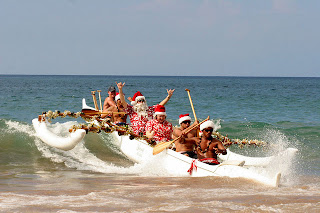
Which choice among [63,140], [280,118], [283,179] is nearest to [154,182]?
[283,179]

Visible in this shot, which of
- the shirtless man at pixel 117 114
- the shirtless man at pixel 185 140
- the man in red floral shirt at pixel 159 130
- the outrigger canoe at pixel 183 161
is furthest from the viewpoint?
the shirtless man at pixel 117 114

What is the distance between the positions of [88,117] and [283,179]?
5.42 m

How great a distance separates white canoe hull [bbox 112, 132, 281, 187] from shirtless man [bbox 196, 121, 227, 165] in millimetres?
185

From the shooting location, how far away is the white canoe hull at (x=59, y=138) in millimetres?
10516

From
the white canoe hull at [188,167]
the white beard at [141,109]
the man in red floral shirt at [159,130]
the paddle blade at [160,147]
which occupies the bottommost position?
the white canoe hull at [188,167]

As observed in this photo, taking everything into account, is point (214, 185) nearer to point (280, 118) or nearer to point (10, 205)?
point (10, 205)

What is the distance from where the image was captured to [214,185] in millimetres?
7680

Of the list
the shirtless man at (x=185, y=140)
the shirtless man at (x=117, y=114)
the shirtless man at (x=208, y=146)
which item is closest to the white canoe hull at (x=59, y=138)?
the shirtless man at (x=117, y=114)

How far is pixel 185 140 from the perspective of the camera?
8.95 meters

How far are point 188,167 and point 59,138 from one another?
13.3 ft

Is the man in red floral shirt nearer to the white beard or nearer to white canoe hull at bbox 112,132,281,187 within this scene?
white canoe hull at bbox 112,132,281,187

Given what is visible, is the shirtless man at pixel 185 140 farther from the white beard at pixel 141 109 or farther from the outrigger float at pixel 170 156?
the white beard at pixel 141 109

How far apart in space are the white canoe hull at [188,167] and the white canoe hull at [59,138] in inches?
55.6

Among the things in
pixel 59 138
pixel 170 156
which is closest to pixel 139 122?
pixel 59 138
